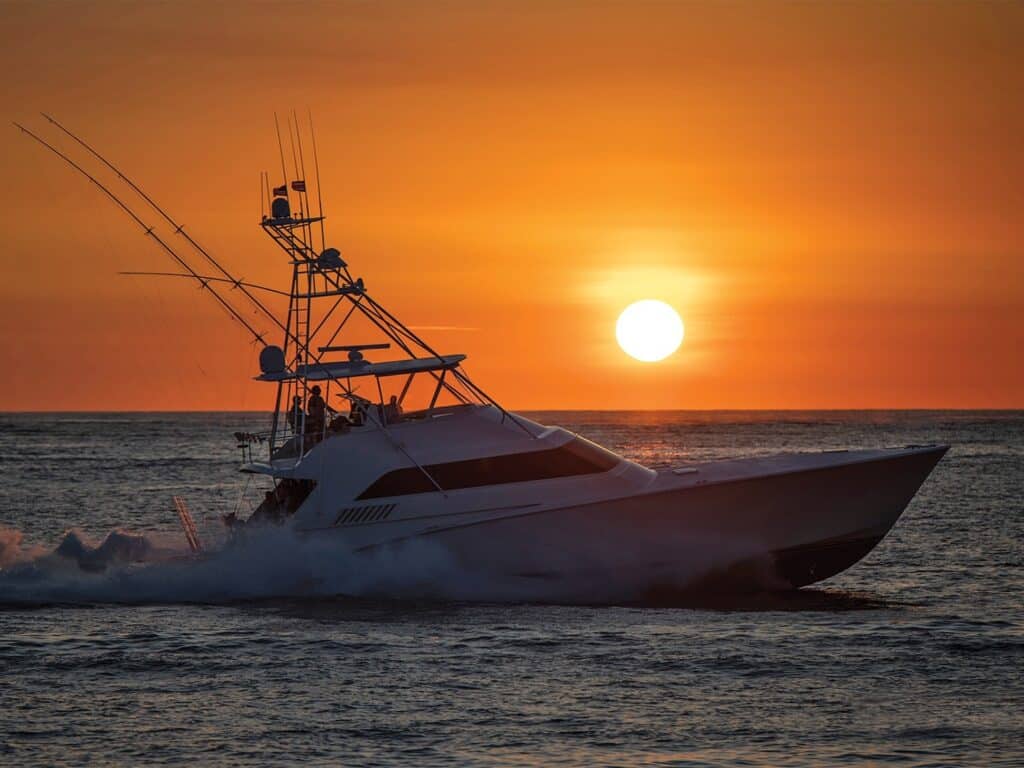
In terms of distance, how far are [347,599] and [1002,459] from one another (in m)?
65.7

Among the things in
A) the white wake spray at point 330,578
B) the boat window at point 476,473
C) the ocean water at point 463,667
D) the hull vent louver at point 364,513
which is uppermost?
the boat window at point 476,473

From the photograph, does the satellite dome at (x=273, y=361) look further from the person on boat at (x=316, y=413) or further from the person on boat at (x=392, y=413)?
the person on boat at (x=392, y=413)

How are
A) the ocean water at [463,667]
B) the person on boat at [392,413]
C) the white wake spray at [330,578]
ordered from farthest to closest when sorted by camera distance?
the person on boat at [392,413] < the white wake spray at [330,578] < the ocean water at [463,667]

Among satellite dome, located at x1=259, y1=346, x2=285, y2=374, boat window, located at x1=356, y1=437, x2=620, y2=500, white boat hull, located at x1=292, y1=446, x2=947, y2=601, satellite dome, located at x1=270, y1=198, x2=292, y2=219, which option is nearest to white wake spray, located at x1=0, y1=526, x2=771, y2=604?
white boat hull, located at x1=292, y1=446, x2=947, y2=601

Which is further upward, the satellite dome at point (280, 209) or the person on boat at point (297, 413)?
the satellite dome at point (280, 209)

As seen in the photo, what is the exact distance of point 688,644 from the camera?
728 inches

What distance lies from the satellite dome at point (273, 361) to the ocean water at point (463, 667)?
271 cm

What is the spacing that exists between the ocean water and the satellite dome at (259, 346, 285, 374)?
2711mm

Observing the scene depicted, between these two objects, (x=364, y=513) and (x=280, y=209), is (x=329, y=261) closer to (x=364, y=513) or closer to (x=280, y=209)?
(x=280, y=209)

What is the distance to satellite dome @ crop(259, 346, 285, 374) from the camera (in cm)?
2275

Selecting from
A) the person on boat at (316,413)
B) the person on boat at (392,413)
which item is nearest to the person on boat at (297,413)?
the person on boat at (316,413)

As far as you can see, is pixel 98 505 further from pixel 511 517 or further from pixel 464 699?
pixel 464 699

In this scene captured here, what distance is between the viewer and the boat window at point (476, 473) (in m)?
21.5

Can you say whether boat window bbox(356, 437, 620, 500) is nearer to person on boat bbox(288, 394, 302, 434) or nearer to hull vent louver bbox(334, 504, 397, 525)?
hull vent louver bbox(334, 504, 397, 525)
